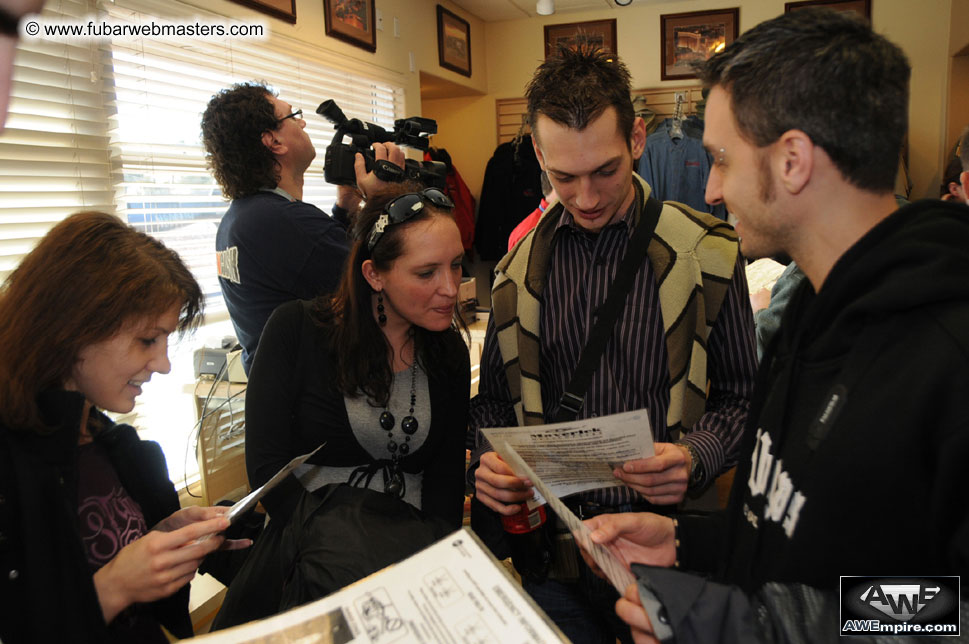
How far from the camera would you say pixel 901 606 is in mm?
643

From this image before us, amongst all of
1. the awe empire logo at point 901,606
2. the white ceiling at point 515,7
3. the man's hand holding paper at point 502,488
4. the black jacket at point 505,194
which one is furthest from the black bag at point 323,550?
the white ceiling at point 515,7

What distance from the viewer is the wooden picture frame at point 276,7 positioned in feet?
10.5

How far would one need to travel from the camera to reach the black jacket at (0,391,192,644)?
899mm

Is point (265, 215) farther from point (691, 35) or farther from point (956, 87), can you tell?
point (956, 87)

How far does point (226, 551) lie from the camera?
1338 mm

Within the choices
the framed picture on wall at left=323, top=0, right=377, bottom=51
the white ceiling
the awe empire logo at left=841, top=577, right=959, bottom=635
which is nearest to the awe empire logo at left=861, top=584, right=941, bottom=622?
the awe empire logo at left=841, top=577, right=959, bottom=635

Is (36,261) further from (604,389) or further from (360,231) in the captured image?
(604,389)

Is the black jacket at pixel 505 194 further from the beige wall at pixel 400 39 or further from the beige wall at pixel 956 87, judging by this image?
the beige wall at pixel 956 87

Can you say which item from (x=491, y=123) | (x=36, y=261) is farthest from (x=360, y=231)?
(x=491, y=123)

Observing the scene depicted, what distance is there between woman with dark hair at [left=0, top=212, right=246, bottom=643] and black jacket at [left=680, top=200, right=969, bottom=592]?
0.82 m

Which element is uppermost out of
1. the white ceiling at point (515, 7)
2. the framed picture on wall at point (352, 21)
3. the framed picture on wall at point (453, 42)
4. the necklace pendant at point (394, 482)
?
the white ceiling at point (515, 7)

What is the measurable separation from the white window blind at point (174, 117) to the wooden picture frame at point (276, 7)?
12cm

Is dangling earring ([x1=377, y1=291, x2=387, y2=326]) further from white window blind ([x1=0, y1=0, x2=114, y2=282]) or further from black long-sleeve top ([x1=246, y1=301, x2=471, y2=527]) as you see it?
white window blind ([x1=0, y1=0, x2=114, y2=282])

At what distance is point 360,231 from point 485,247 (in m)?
4.20
